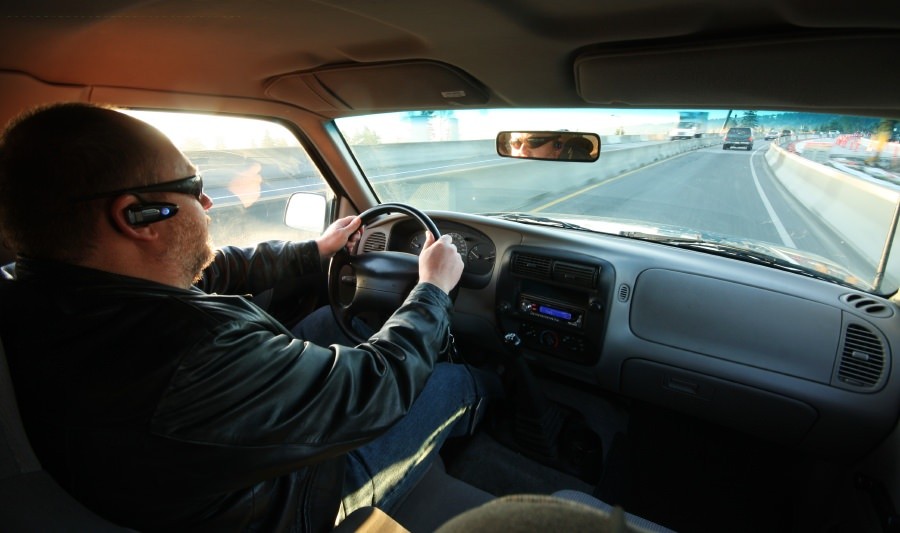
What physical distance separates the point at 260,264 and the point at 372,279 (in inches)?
26.5

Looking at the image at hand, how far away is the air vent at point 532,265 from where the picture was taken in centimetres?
279

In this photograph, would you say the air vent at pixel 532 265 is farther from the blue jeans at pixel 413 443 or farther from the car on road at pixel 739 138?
the car on road at pixel 739 138

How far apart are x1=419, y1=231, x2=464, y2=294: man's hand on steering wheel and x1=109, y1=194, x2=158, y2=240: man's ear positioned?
94 cm

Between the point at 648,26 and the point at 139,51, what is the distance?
2.15m

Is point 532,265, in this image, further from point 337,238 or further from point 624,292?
point 337,238

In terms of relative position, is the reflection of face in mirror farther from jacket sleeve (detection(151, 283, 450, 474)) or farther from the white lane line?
jacket sleeve (detection(151, 283, 450, 474))

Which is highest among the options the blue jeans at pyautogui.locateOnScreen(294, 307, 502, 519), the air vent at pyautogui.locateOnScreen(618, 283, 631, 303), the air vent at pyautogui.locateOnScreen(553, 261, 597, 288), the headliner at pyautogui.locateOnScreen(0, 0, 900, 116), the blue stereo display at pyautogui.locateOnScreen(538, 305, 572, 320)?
the headliner at pyautogui.locateOnScreen(0, 0, 900, 116)

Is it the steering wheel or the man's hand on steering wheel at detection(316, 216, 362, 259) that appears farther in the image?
the man's hand on steering wheel at detection(316, 216, 362, 259)

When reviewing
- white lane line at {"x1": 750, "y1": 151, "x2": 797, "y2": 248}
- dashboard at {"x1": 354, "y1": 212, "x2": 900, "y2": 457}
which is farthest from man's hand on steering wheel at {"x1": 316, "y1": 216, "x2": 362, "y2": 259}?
white lane line at {"x1": 750, "y1": 151, "x2": 797, "y2": 248}

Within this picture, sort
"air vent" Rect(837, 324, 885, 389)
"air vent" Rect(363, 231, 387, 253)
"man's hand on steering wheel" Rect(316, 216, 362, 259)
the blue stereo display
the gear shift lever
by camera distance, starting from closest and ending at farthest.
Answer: "air vent" Rect(837, 324, 885, 389)
"man's hand on steering wheel" Rect(316, 216, 362, 259)
the blue stereo display
the gear shift lever
"air vent" Rect(363, 231, 387, 253)

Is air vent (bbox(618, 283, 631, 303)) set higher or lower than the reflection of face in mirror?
lower

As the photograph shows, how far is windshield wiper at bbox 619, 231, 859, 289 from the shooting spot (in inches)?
91.4

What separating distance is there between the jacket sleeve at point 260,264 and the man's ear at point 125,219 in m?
1.21

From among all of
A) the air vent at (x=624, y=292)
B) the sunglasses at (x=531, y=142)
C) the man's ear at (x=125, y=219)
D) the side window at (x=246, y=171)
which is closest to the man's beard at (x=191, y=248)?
the man's ear at (x=125, y=219)
